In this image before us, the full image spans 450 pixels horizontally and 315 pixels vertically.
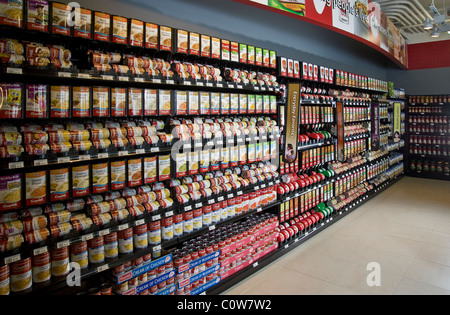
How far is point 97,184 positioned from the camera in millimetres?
2506

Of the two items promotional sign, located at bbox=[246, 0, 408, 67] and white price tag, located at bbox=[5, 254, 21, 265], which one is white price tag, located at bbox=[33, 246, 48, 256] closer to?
white price tag, located at bbox=[5, 254, 21, 265]

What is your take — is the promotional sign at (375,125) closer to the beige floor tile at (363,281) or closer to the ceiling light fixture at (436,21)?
the ceiling light fixture at (436,21)

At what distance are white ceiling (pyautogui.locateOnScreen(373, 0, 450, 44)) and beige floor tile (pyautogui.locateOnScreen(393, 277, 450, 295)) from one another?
19.8 feet

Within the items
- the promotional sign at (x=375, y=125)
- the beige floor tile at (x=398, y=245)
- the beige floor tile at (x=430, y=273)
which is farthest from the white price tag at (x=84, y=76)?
the promotional sign at (x=375, y=125)

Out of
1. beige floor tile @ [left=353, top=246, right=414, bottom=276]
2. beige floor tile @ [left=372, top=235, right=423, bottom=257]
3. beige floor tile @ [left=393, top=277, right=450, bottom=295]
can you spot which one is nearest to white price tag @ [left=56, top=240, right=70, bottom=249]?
beige floor tile @ [left=393, top=277, right=450, bottom=295]

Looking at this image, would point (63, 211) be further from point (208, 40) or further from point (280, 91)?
point (280, 91)

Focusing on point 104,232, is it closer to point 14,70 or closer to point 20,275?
point 20,275

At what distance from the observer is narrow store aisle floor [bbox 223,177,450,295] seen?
Result: 135 inches

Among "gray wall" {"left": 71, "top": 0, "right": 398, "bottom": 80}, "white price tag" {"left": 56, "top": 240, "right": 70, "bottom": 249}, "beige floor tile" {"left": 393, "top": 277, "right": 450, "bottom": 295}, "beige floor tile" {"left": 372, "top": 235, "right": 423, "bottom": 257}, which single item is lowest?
"beige floor tile" {"left": 393, "top": 277, "right": 450, "bottom": 295}

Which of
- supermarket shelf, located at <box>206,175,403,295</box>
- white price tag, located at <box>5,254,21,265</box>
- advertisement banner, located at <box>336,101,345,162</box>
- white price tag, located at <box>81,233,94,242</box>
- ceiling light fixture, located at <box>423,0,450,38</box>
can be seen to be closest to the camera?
white price tag, located at <box>5,254,21,265</box>

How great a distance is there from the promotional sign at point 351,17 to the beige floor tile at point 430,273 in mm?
3547

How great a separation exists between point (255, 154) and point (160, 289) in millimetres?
1921

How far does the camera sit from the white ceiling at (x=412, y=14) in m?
7.13
